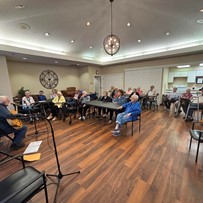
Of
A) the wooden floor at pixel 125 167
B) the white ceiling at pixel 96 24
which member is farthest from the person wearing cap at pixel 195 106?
the white ceiling at pixel 96 24

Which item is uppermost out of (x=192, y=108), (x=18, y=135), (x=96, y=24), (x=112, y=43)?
(x=96, y=24)

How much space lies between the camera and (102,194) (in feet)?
4.65

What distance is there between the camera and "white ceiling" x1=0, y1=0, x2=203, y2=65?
2.58 metres

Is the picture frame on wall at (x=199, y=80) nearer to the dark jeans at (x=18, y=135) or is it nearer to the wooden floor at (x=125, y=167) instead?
the wooden floor at (x=125, y=167)

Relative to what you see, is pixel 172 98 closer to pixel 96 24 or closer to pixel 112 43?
pixel 112 43

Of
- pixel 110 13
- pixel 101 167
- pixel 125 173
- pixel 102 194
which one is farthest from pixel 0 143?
pixel 110 13

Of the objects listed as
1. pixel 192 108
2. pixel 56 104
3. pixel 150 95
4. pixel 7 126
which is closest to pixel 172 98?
pixel 150 95

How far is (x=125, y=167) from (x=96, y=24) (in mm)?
4000

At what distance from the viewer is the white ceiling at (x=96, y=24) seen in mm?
2576

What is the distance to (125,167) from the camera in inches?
73.7

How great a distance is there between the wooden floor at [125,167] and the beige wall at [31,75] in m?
4.24

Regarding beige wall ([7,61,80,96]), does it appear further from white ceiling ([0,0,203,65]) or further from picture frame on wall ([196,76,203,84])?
picture frame on wall ([196,76,203,84])

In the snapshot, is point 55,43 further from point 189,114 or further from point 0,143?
point 189,114

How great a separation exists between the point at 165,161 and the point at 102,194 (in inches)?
50.0
